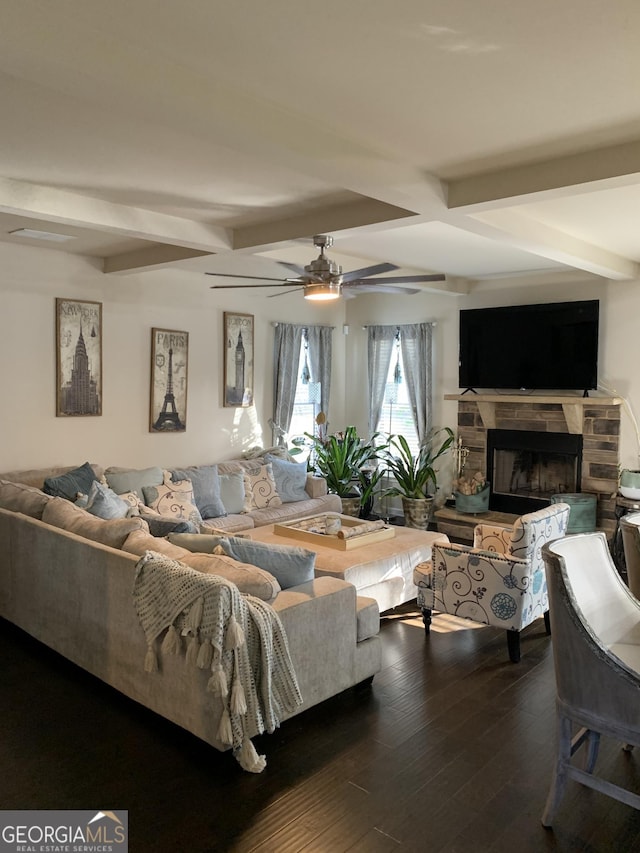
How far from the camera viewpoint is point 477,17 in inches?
79.4

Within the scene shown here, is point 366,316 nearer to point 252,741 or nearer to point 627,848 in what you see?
point 252,741

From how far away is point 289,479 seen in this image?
6809 millimetres

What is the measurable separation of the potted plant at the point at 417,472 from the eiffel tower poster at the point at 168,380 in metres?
2.41

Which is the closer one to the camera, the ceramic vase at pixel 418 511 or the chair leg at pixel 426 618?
the chair leg at pixel 426 618

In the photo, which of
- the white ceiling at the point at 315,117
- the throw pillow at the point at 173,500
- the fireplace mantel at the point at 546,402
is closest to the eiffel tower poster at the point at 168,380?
the throw pillow at the point at 173,500

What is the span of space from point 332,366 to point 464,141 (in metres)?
5.31

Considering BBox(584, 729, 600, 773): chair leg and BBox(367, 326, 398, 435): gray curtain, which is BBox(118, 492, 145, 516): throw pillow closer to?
BBox(584, 729, 600, 773): chair leg

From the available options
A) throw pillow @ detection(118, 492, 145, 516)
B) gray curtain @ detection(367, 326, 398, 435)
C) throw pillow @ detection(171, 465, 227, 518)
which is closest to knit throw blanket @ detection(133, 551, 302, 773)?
throw pillow @ detection(118, 492, 145, 516)

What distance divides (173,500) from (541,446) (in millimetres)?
3801

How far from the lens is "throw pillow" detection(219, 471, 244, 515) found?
6180 mm

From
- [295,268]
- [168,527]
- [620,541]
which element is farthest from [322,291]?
[620,541]

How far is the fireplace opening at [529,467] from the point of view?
6.86m

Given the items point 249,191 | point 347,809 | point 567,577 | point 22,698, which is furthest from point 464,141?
point 22,698

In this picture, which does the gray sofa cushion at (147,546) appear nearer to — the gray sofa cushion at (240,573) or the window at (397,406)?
the gray sofa cushion at (240,573)
